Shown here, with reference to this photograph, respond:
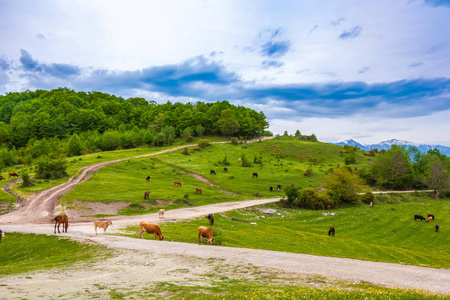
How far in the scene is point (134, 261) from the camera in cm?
1964

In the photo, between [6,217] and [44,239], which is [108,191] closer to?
[6,217]

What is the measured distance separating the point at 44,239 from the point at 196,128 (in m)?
126

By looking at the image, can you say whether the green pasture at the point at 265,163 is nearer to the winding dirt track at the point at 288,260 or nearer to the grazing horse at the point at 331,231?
the grazing horse at the point at 331,231

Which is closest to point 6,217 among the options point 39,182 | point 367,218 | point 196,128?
point 39,182

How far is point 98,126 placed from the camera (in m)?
161

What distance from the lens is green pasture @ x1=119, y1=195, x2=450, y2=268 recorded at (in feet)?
97.8

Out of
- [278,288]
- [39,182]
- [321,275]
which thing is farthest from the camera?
[39,182]

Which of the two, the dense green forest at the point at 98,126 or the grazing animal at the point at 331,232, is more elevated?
the dense green forest at the point at 98,126

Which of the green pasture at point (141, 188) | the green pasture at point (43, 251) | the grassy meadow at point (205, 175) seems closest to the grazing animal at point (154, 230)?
the green pasture at point (43, 251)

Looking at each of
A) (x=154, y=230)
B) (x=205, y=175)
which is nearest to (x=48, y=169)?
(x=205, y=175)

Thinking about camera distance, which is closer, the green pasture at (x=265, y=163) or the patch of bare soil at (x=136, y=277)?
the patch of bare soil at (x=136, y=277)

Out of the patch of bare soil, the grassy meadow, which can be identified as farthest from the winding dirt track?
the grassy meadow

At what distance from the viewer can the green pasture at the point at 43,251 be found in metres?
20.8

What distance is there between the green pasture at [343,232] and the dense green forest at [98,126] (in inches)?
3621
